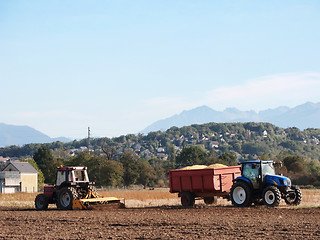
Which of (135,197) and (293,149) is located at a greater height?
(293,149)

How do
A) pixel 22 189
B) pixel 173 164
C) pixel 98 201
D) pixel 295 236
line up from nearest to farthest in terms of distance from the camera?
pixel 295 236 → pixel 98 201 → pixel 22 189 → pixel 173 164

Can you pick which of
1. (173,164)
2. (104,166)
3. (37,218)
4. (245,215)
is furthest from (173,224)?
(173,164)

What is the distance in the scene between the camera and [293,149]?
19338cm

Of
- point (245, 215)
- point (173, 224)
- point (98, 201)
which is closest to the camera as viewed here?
point (173, 224)

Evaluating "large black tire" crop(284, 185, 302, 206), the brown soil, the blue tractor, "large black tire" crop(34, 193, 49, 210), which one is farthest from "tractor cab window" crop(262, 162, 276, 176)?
"large black tire" crop(34, 193, 49, 210)

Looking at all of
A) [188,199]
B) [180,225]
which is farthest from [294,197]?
[180,225]

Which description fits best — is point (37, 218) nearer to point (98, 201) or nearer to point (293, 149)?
point (98, 201)

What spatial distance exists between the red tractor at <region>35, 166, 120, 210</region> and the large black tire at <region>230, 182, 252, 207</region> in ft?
20.3

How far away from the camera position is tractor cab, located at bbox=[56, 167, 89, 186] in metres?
27.8

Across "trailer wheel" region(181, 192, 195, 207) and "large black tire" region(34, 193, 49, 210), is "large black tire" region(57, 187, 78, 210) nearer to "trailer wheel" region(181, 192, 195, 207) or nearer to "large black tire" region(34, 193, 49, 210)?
"large black tire" region(34, 193, 49, 210)

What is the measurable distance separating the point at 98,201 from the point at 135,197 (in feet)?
38.7

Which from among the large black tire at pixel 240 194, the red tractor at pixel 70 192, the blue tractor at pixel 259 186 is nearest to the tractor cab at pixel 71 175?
the red tractor at pixel 70 192

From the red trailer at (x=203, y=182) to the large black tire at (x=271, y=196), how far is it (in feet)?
7.98

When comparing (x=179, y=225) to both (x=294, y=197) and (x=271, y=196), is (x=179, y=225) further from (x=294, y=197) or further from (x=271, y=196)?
(x=294, y=197)
